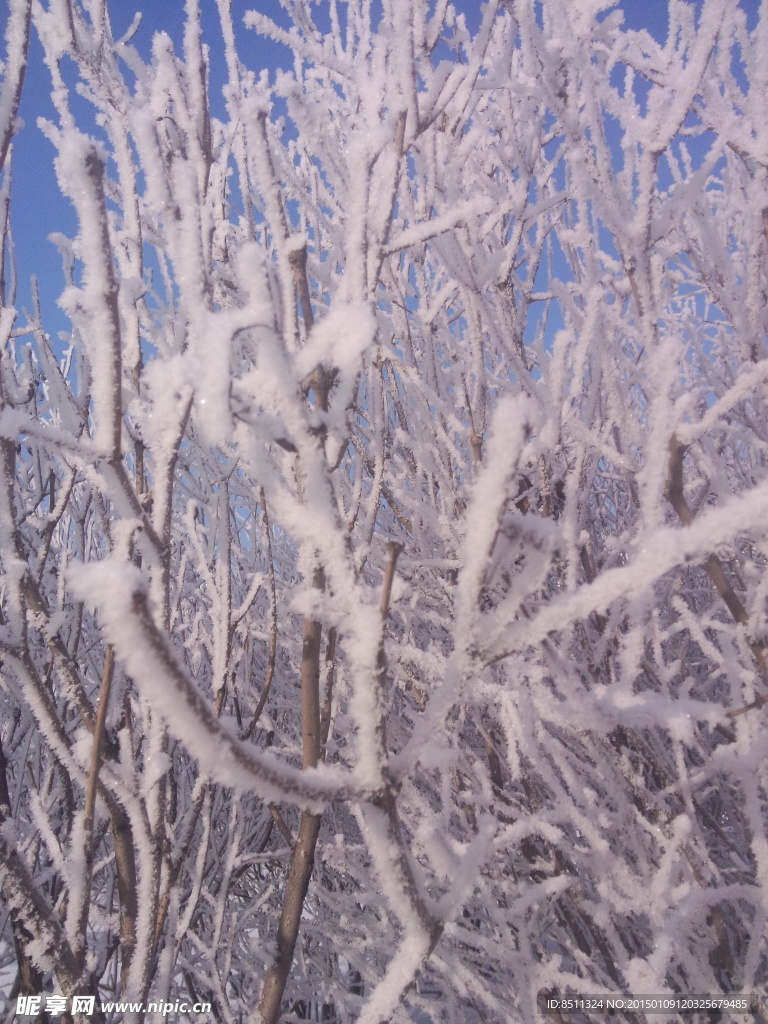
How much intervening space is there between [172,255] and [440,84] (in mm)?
874

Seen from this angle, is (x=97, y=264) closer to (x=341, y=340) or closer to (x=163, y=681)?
(x=341, y=340)

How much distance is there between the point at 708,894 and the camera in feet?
4.16

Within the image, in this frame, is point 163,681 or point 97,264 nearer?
point 163,681

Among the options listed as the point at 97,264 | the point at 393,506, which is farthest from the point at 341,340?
the point at 393,506

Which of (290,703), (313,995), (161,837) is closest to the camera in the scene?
(161,837)

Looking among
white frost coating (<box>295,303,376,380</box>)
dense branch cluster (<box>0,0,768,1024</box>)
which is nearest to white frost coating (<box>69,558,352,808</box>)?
dense branch cluster (<box>0,0,768,1024</box>)

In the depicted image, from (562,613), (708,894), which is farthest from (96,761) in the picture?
(708,894)

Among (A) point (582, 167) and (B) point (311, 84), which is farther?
(B) point (311, 84)

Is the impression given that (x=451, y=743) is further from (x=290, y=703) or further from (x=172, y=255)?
(x=172, y=255)

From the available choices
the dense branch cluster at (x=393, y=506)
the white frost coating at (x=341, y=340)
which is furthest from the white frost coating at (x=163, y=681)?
the white frost coating at (x=341, y=340)

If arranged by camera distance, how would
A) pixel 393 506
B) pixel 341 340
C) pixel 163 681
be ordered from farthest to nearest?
pixel 393 506 < pixel 341 340 < pixel 163 681

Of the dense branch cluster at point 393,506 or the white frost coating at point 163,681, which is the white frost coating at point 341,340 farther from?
the white frost coating at point 163,681

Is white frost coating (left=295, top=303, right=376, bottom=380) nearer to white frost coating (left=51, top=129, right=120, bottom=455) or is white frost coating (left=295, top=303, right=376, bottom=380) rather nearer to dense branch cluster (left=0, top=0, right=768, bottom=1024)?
dense branch cluster (left=0, top=0, right=768, bottom=1024)

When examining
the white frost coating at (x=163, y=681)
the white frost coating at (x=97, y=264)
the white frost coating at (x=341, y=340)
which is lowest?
the white frost coating at (x=163, y=681)
